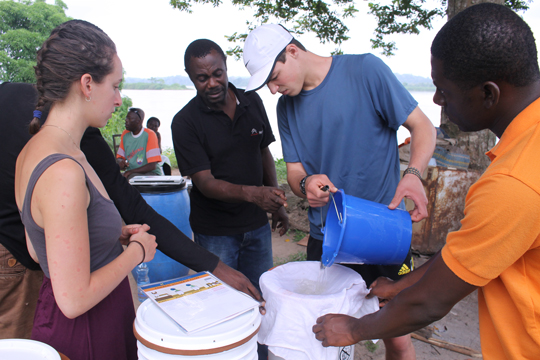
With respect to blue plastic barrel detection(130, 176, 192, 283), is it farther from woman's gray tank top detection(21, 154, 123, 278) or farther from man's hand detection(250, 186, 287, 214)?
woman's gray tank top detection(21, 154, 123, 278)

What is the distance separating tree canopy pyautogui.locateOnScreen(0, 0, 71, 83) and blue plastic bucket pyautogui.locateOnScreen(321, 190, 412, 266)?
17.1m

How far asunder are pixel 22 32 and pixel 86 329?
19.4 meters

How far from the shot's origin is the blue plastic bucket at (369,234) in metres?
1.41

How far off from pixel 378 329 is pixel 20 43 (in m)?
19.7

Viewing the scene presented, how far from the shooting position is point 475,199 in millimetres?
861

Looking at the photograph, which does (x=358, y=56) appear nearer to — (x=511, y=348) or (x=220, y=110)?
(x=220, y=110)

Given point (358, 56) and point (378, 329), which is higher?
point (358, 56)

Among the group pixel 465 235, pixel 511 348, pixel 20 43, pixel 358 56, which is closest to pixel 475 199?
pixel 465 235

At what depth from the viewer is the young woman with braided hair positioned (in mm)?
1047

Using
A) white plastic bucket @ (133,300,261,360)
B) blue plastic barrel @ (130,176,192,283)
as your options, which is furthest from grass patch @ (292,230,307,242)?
white plastic bucket @ (133,300,261,360)

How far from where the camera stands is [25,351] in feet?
3.48

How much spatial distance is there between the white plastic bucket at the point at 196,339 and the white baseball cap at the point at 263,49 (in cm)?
110

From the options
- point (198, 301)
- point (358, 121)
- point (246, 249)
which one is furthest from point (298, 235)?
point (198, 301)

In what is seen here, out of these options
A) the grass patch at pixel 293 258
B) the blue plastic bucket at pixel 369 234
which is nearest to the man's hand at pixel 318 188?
the blue plastic bucket at pixel 369 234
